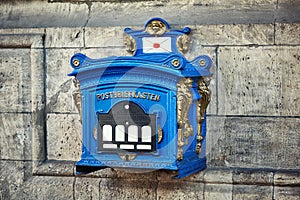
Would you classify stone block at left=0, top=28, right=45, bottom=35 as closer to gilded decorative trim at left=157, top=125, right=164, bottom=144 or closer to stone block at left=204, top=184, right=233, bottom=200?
gilded decorative trim at left=157, top=125, right=164, bottom=144

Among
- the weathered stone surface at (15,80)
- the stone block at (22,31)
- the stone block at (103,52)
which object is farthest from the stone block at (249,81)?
the weathered stone surface at (15,80)

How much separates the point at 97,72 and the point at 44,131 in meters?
1.16

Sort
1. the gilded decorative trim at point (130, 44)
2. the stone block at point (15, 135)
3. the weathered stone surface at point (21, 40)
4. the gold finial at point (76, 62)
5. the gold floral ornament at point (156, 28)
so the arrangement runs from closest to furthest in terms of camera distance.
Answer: the gold finial at point (76, 62) < the gold floral ornament at point (156, 28) < the gilded decorative trim at point (130, 44) < the weathered stone surface at point (21, 40) < the stone block at point (15, 135)

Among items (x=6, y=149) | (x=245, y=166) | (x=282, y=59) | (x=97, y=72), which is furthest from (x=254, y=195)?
(x=6, y=149)

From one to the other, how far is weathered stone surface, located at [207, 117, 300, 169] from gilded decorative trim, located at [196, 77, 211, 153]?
0.47ft

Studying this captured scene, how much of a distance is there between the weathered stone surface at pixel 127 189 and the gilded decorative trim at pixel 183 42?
1.15 m

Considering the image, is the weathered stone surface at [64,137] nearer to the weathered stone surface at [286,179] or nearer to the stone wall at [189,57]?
the stone wall at [189,57]

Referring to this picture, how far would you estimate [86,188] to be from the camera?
20.1 feet

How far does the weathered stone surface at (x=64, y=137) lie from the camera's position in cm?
616

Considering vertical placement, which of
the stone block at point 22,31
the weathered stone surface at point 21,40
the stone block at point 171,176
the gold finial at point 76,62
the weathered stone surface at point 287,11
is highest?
the weathered stone surface at point 287,11

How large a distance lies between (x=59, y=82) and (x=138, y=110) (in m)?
1.21

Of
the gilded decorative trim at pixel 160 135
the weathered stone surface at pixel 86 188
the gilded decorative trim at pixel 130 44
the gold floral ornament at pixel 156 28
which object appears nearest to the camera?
the gilded decorative trim at pixel 160 135

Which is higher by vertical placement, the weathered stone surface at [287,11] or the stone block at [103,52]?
the weathered stone surface at [287,11]

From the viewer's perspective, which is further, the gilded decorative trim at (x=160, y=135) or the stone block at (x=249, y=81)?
the stone block at (x=249, y=81)
